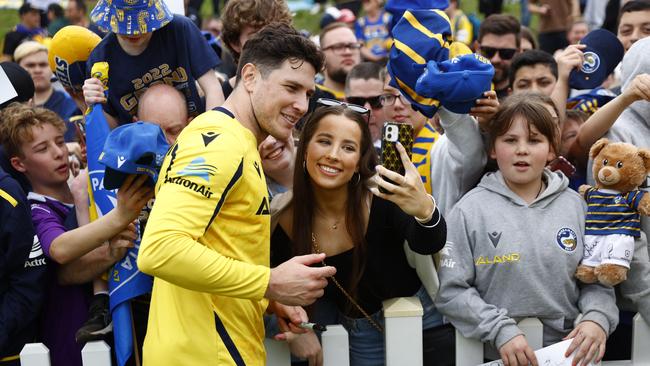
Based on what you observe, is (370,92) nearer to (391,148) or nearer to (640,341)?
(391,148)

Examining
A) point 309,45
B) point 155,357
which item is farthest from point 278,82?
point 155,357

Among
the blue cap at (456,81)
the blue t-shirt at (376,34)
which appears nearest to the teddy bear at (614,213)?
the blue cap at (456,81)

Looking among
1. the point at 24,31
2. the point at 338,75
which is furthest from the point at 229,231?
the point at 24,31

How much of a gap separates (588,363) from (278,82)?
160cm

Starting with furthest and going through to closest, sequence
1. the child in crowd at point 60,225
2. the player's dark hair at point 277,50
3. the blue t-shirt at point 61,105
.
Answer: the blue t-shirt at point 61,105, the child in crowd at point 60,225, the player's dark hair at point 277,50

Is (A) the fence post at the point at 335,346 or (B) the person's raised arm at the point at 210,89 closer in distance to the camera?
(A) the fence post at the point at 335,346

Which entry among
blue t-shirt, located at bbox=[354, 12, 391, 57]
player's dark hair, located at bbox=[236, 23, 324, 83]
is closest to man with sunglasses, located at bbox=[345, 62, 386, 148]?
player's dark hair, located at bbox=[236, 23, 324, 83]

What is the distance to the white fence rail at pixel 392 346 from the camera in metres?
2.84

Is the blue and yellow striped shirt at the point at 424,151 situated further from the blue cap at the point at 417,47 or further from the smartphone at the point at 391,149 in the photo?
the smartphone at the point at 391,149

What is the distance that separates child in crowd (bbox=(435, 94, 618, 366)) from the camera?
2.93m

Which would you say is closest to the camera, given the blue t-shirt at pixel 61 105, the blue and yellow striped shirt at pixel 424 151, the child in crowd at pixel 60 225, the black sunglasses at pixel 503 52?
the child in crowd at pixel 60 225

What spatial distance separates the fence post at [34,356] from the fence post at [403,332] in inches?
50.6

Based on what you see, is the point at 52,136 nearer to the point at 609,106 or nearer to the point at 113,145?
the point at 113,145

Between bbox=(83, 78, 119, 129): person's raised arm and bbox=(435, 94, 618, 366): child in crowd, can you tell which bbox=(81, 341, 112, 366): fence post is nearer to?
bbox=(83, 78, 119, 129): person's raised arm
